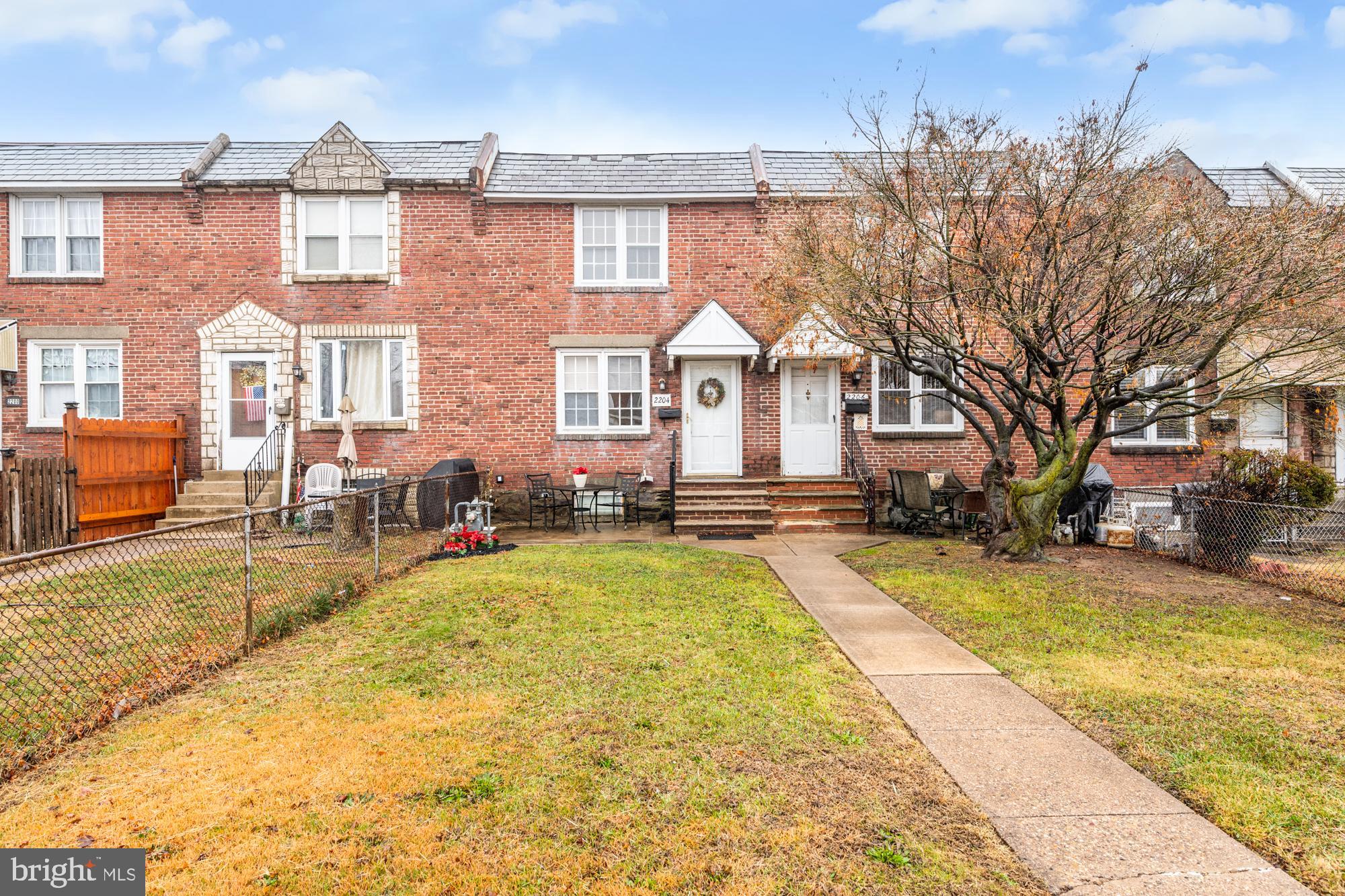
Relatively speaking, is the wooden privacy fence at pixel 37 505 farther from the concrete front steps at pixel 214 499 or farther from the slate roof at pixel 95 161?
the slate roof at pixel 95 161

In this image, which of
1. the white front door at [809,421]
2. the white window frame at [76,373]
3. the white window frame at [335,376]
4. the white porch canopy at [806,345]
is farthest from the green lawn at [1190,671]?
the white window frame at [76,373]

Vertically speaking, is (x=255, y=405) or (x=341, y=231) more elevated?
(x=341, y=231)

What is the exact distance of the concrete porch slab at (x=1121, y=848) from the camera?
2994 millimetres

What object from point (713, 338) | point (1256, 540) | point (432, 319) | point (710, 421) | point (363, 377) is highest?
point (432, 319)

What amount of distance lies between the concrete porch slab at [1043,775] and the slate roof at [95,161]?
56.8ft

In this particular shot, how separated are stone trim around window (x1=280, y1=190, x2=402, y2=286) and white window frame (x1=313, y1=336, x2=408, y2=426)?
1.16m

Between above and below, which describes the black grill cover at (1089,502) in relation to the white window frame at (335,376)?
below

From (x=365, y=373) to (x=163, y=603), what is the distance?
800cm

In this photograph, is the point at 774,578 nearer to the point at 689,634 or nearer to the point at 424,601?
the point at 689,634

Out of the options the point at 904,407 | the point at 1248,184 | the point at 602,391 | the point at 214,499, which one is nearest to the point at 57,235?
the point at 214,499

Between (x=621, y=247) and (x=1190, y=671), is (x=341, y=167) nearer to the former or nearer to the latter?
(x=621, y=247)

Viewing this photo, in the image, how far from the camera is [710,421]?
15.2 meters

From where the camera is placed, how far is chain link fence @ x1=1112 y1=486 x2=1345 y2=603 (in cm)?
902

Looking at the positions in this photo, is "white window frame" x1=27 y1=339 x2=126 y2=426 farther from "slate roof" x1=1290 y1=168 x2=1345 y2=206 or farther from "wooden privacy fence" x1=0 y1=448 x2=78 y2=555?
"slate roof" x1=1290 y1=168 x2=1345 y2=206
